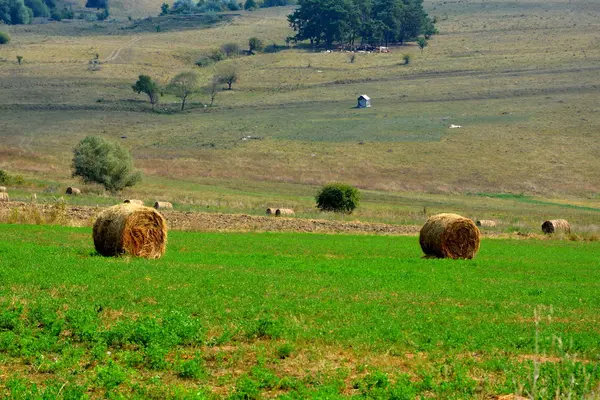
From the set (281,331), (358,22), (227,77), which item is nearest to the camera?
(281,331)

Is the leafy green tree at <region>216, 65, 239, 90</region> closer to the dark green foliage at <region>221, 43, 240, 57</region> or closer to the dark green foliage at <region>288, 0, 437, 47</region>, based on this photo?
the dark green foliage at <region>221, 43, 240, 57</region>

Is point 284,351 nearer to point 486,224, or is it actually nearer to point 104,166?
point 486,224

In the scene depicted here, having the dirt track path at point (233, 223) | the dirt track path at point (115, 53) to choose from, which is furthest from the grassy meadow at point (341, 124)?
the dirt track path at point (233, 223)

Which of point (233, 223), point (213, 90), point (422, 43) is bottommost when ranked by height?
point (233, 223)

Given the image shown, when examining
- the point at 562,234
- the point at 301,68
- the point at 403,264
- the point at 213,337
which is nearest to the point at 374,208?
the point at 562,234

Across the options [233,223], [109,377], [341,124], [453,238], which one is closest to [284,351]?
[109,377]

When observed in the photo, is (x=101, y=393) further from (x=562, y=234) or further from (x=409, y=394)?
(x=562, y=234)

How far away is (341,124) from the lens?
121062 millimetres

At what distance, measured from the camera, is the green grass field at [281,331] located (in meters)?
12.7

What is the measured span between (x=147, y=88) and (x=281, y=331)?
13075cm

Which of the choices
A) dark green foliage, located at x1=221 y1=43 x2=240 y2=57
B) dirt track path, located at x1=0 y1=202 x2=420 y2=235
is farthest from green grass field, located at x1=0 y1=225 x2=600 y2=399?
dark green foliage, located at x1=221 y1=43 x2=240 y2=57

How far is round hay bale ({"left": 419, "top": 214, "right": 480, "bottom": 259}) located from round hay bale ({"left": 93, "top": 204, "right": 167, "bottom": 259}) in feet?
35.8

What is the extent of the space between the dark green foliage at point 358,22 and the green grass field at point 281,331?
169397 mm

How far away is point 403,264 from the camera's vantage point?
97.9 feet
